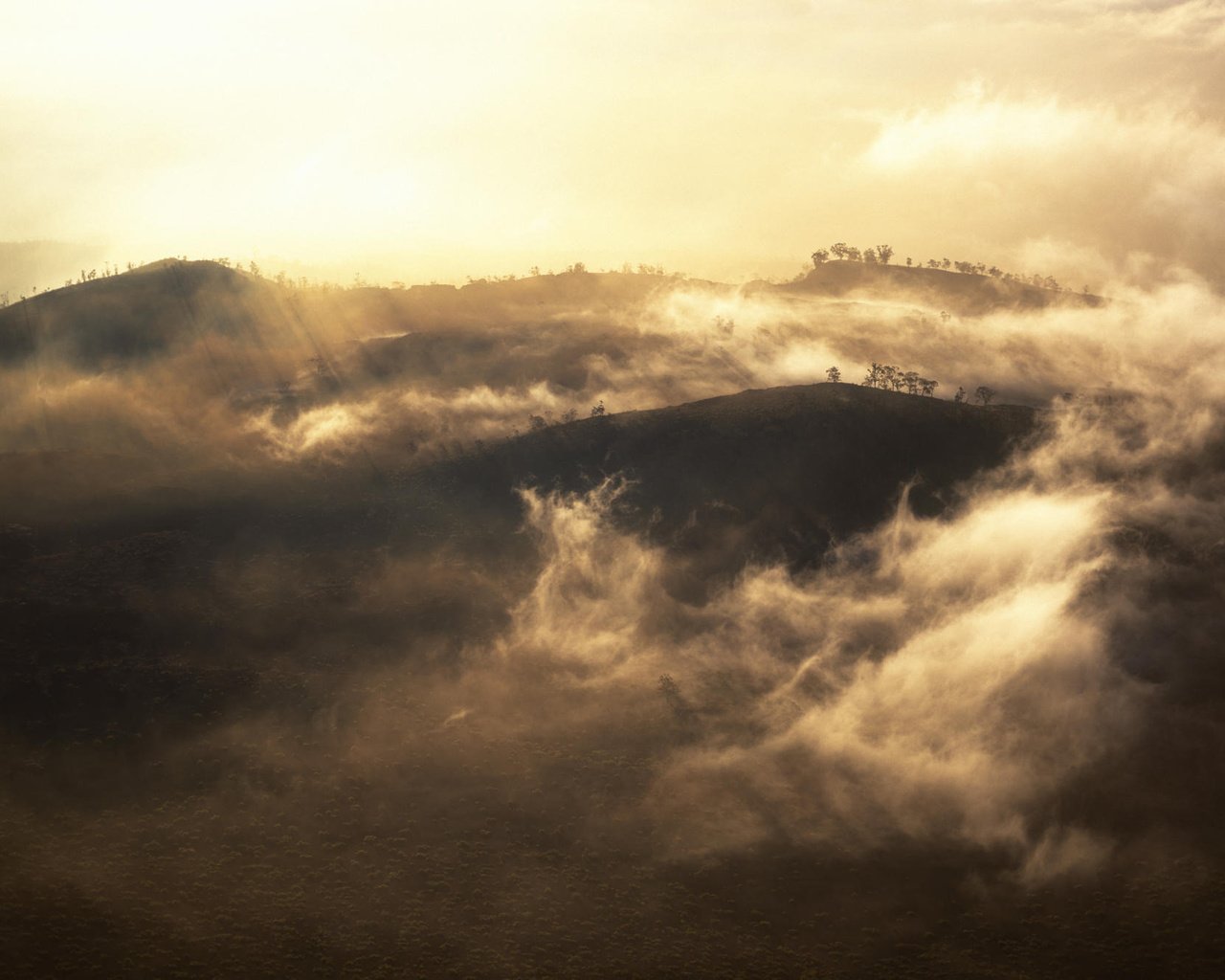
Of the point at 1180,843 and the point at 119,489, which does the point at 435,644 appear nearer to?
the point at 119,489

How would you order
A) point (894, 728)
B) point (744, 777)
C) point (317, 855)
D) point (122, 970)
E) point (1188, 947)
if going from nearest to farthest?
point (122, 970)
point (1188, 947)
point (317, 855)
point (744, 777)
point (894, 728)

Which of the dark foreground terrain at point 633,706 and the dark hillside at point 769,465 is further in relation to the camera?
the dark hillside at point 769,465

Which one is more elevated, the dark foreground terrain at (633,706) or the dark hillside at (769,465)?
the dark hillside at (769,465)

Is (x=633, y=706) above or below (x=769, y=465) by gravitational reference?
below

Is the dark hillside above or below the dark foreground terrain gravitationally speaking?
above

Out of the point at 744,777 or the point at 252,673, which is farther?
the point at 252,673

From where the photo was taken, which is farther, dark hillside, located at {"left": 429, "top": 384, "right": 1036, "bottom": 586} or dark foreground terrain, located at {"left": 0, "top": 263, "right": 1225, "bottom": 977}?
dark hillside, located at {"left": 429, "top": 384, "right": 1036, "bottom": 586}

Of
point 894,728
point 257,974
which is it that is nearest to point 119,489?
point 257,974

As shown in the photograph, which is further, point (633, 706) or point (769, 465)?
point (769, 465)
